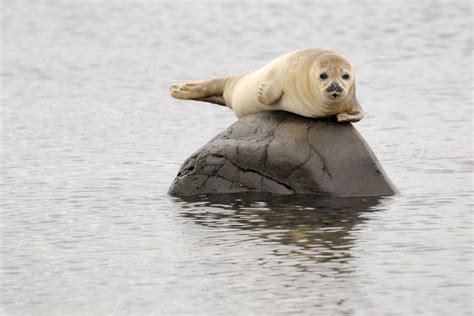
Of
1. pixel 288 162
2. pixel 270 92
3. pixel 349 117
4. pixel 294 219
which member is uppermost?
pixel 270 92

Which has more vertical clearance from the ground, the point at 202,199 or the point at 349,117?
the point at 349,117

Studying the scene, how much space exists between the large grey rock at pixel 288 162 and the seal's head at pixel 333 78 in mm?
340

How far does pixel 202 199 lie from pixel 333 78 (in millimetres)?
1371

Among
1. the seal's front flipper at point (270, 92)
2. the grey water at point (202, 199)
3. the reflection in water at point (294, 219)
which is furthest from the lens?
the seal's front flipper at point (270, 92)

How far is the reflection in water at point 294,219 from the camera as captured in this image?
10.4 meters

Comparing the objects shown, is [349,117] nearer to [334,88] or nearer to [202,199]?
[334,88]

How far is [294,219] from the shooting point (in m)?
11.4

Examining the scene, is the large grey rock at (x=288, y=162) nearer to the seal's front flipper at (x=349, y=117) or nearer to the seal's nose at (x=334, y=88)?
the seal's front flipper at (x=349, y=117)

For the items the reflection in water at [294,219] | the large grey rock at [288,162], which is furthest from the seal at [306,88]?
the reflection in water at [294,219]

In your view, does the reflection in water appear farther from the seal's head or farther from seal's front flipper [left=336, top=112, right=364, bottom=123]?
the seal's head

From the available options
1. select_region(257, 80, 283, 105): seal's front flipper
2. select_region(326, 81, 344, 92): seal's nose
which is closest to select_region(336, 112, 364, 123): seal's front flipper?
select_region(326, 81, 344, 92): seal's nose

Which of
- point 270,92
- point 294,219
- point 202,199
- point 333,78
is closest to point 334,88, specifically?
point 333,78

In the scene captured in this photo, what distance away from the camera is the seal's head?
12016 mm

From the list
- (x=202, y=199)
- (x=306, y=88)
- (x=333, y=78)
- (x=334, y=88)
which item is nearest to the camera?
(x=334, y=88)
